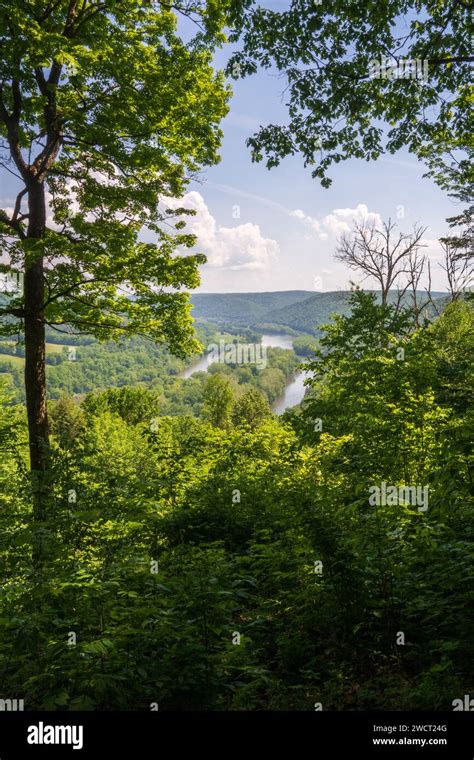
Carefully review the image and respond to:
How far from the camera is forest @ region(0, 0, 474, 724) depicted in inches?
163

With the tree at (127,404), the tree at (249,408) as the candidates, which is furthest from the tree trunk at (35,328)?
the tree at (249,408)

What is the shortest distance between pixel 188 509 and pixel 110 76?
29.0 feet

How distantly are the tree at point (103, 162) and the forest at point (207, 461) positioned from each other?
53 millimetres

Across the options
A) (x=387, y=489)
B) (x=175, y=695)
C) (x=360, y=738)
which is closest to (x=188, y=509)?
(x=387, y=489)

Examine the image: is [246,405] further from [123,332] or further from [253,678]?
[253,678]

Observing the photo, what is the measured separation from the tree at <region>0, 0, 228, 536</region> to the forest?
0.17ft

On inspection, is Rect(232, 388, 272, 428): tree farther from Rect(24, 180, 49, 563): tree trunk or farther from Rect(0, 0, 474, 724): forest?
Rect(24, 180, 49, 563): tree trunk

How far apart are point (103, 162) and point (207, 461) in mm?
7534

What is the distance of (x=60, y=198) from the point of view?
1071cm

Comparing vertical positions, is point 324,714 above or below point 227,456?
below

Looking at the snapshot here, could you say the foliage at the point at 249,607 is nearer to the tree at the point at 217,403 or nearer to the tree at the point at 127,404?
the tree at the point at 127,404

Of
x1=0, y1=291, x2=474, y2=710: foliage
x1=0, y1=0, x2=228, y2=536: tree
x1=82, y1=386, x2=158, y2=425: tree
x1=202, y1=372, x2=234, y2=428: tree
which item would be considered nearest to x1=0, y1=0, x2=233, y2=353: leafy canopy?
x1=0, y1=0, x2=228, y2=536: tree

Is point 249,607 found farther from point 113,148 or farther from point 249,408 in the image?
point 249,408

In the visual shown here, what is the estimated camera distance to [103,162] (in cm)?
1035
